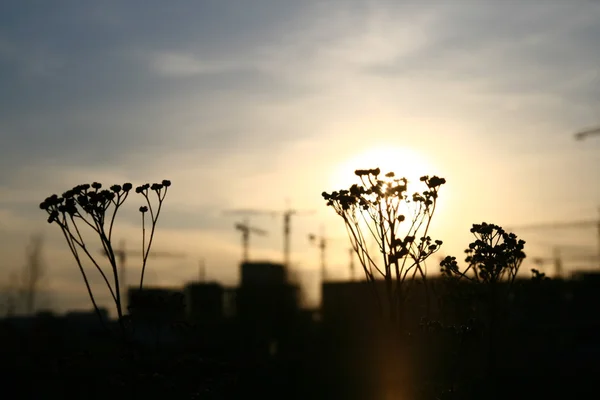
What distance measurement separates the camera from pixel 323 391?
3759 centimetres

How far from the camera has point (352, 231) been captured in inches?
576

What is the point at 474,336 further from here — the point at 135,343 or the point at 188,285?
the point at 188,285

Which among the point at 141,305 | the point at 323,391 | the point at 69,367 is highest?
the point at 141,305

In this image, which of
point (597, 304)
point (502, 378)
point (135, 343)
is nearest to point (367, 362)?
point (502, 378)

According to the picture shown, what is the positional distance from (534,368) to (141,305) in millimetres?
32564

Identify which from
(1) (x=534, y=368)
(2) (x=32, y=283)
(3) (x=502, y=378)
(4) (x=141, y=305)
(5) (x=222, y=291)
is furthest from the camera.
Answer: (2) (x=32, y=283)

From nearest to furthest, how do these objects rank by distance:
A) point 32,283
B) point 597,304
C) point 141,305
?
point 141,305 → point 597,304 → point 32,283

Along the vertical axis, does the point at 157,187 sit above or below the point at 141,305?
above

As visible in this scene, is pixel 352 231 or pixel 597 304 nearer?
pixel 352 231

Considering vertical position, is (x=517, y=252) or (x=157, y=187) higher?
(x=157, y=187)

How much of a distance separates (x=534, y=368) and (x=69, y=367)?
1293 inches

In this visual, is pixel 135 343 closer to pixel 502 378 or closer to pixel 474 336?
pixel 474 336

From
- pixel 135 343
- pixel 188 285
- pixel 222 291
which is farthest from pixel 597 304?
pixel 135 343

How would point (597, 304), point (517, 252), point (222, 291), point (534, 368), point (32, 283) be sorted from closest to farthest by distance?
point (517, 252) < point (534, 368) < point (597, 304) < point (222, 291) < point (32, 283)
